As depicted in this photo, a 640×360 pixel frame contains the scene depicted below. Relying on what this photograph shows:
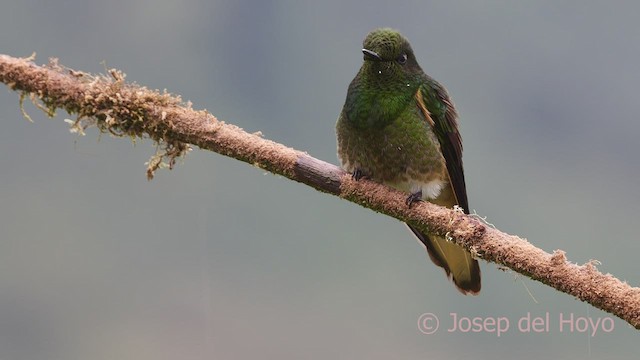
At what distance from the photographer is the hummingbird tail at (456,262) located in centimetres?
393

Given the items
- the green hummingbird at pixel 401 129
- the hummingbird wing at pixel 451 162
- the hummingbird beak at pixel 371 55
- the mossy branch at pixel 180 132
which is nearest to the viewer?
the mossy branch at pixel 180 132

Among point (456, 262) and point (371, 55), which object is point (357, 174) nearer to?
point (371, 55)

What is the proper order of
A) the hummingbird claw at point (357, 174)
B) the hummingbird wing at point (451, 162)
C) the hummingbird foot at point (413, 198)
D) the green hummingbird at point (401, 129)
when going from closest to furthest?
1. the hummingbird foot at point (413, 198)
2. the hummingbird claw at point (357, 174)
3. the green hummingbird at point (401, 129)
4. the hummingbird wing at point (451, 162)

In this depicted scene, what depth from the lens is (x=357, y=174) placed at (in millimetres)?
3564

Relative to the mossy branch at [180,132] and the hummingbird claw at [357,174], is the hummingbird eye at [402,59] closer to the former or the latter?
the hummingbird claw at [357,174]

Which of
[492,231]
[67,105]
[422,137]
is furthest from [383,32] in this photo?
[67,105]

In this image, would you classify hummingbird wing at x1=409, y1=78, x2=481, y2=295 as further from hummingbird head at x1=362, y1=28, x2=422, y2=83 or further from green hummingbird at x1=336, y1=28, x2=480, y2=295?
hummingbird head at x1=362, y1=28, x2=422, y2=83

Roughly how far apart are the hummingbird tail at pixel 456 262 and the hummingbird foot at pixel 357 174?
0.43 metres

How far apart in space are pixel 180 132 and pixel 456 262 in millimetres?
1597

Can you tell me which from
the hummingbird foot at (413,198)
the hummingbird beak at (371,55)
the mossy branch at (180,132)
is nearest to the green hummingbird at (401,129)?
the hummingbird beak at (371,55)

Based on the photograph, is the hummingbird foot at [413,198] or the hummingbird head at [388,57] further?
the hummingbird head at [388,57]

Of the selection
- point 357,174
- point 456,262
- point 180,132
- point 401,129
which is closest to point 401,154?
point 401,129

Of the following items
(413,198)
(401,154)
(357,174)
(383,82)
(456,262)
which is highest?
(383,82)

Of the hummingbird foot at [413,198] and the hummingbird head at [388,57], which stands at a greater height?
the hummingbird head at [388,57]
